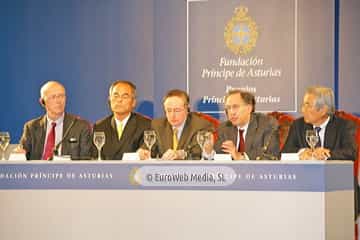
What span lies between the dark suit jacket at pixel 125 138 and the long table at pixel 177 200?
1.42 meters

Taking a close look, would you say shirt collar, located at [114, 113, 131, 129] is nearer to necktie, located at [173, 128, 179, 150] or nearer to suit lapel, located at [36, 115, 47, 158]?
necktie, located at [173, 128, 179, 150]

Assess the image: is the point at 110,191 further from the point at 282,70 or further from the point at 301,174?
the point at 282,70

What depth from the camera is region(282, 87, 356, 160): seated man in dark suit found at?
223 inches

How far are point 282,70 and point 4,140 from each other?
102 inches

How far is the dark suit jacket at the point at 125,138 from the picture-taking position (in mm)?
5938

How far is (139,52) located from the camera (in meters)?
7.18

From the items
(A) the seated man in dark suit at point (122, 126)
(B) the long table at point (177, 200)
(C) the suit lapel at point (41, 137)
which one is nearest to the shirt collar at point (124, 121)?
(A) the seated man in dark suit at point (122, 126)

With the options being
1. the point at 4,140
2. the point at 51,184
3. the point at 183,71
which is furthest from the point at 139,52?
the point at 51,184

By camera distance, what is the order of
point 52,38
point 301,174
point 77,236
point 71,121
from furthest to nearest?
point 52,38
point 71,121
point 77,236
point 301,174

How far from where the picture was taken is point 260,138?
5.59 meters

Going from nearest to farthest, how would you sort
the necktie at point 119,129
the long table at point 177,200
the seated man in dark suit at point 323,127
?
the long table at point 177,200, the seated man in dark suit at point 323,127, the necktie at point 119,129

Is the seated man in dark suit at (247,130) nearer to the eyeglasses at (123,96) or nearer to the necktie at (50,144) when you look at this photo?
the eyeglasses at (123,96)

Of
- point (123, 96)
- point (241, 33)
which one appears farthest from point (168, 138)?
point (241, 33)

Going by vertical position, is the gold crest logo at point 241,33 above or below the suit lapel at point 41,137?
above
